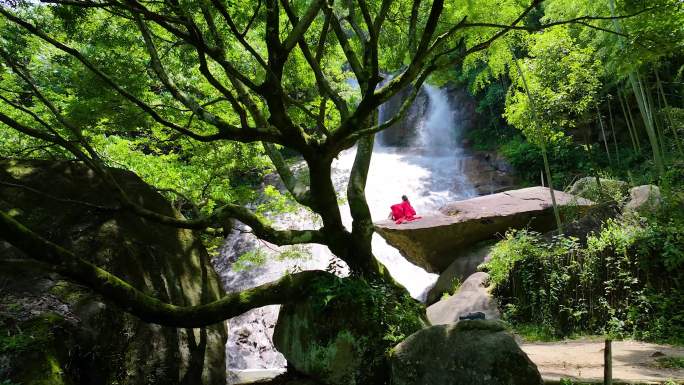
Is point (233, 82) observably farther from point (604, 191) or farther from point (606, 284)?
point (604, 191)

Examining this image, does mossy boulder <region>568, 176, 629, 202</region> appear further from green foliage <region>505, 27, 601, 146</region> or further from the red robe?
the red robe

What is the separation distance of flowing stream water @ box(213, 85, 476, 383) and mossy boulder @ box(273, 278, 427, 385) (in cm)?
64

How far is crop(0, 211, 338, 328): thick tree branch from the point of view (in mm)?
3512

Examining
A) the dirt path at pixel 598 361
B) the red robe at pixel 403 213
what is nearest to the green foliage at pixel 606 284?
the dirt path at pixel 598 361

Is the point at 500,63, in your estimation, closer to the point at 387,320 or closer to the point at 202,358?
the point at 387,320

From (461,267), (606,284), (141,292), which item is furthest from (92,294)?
(461,267)

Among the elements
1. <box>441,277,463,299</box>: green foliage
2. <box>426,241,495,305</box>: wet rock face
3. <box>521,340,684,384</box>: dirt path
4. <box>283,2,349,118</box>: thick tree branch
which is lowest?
<box>521,340,684,384</box>: dirt path

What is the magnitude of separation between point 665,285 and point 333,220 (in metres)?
5.74

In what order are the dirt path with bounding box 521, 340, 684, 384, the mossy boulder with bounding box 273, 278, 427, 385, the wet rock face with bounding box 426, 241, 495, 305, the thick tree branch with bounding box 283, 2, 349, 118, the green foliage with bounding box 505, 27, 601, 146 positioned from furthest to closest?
the wet rock face with bounding box 426, 241, 495, 305
the green foliage with bounding box 505, 27, 601, 146
the thick tree branch with bounding box 283, 2, 349, 118
the mossy boulder with bounding box 273, 278, 427, 385
the dirt path with bounding box 521, 340, 684, 384

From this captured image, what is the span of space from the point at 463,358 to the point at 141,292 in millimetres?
3392

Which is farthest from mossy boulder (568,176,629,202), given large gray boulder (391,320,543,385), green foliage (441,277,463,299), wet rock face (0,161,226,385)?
wet rock face (0,161,226,385)

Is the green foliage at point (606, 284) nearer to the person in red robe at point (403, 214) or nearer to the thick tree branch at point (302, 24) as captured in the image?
the person in red robe at point (403, 214)

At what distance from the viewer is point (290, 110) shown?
305 inches

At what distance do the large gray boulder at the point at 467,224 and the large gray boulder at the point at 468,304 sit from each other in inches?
53.4
